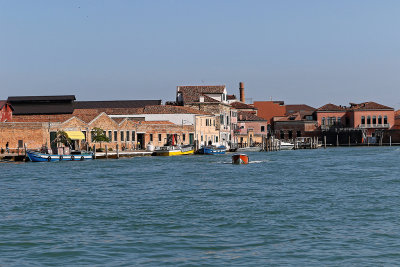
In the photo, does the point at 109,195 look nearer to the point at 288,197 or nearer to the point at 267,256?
the point at 288,197

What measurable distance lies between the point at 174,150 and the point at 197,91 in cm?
2282

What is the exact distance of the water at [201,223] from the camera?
13352mm

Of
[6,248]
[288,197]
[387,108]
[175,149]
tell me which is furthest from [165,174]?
[387,108]

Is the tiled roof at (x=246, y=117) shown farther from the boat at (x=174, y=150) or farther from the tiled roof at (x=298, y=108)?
the boat at (x=174, y=150)

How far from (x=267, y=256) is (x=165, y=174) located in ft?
75.0

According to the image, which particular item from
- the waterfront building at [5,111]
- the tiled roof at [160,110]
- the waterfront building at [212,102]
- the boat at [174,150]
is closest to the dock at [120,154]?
the boat at [174,150]

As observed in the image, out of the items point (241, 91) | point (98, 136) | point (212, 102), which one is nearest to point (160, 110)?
point (212, 102)

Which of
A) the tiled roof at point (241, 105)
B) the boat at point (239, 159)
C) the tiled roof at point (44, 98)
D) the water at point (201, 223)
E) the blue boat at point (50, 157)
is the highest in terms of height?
the tiled roof at point (241, 105)

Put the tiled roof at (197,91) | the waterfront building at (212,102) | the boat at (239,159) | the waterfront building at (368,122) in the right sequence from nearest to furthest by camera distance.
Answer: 1. the boat at (239,159)
2. the waterfront building at (212,102)
3. the tiled roof at (197,91)
4. the waterfront building at (368,122)

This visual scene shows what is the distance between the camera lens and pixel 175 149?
202ft

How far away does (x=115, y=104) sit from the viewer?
88062 mm

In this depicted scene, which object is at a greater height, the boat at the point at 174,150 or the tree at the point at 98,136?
the tree at the point at 98,136

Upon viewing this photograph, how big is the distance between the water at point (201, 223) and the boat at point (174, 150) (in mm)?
29342

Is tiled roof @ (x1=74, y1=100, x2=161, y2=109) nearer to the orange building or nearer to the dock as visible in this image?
the dock
